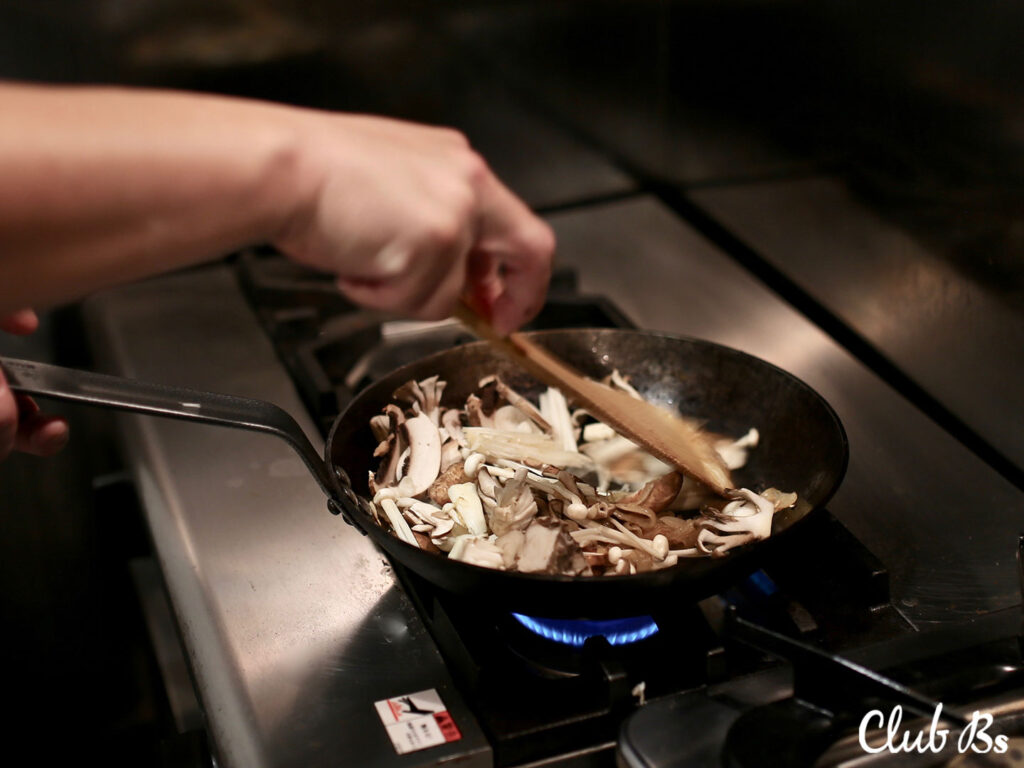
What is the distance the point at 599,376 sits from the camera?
3.72ft

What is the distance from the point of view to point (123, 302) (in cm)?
146

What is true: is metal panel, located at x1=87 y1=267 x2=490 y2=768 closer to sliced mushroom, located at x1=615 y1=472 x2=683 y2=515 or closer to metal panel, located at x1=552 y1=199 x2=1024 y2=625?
sliced mushroom, located at x1=615 y1=472 x2=683 y2=515

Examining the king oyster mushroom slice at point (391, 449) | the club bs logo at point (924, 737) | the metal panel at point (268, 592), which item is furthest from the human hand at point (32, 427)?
the club bs logo at point (924, 737)

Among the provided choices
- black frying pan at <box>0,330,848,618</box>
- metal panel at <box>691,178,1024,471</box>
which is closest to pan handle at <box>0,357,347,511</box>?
black frying pan at <box>0,330,848,618</box>

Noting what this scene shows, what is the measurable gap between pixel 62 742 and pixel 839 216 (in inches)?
49.4

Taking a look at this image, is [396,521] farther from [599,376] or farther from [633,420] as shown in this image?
[599,376]

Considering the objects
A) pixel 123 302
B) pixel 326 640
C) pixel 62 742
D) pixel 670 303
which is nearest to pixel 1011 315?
pixel 670 303

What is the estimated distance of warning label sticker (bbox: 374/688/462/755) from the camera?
29.1 inches

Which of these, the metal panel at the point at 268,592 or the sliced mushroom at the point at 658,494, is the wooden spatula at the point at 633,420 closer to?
the sliced mushroom at the point at 658,494

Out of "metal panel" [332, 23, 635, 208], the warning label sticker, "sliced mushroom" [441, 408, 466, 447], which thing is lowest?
the warning label sticker

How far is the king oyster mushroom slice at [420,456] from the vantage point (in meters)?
0.95

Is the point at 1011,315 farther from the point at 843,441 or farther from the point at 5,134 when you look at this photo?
the point at 5,134

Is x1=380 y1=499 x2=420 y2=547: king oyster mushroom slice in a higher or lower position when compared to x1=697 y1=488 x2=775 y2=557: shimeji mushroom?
higher

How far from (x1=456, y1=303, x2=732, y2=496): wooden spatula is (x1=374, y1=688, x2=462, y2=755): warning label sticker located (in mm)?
290
